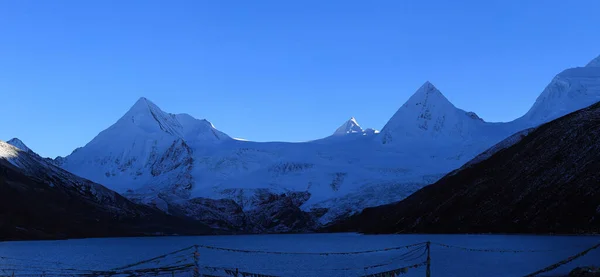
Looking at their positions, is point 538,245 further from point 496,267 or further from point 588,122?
point 588,122

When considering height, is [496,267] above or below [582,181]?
below

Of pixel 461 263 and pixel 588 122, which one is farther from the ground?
pixel 588 122

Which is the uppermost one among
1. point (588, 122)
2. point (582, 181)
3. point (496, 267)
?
point (588, 122)

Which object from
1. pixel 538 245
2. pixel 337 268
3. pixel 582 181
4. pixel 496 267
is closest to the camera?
pixel 496 267

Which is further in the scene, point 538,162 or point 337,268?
point 538,162

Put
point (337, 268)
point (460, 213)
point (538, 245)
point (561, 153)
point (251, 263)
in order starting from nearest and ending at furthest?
point (337, 268) → point (251, 263) → point (538, 245) → point (561, 153) → point (460, 213)

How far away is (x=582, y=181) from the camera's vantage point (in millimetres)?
153750

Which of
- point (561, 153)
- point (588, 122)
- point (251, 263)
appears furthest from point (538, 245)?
point (588, 122)

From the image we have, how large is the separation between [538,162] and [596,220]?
4442 centimetres

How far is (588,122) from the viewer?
7244 inches

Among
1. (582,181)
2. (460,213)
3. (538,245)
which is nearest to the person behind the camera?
(538,245)

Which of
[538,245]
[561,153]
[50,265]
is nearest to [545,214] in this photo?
[561,153]

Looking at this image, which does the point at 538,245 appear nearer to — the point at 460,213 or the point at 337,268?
the point at 337,268

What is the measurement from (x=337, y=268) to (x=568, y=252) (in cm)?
3698
